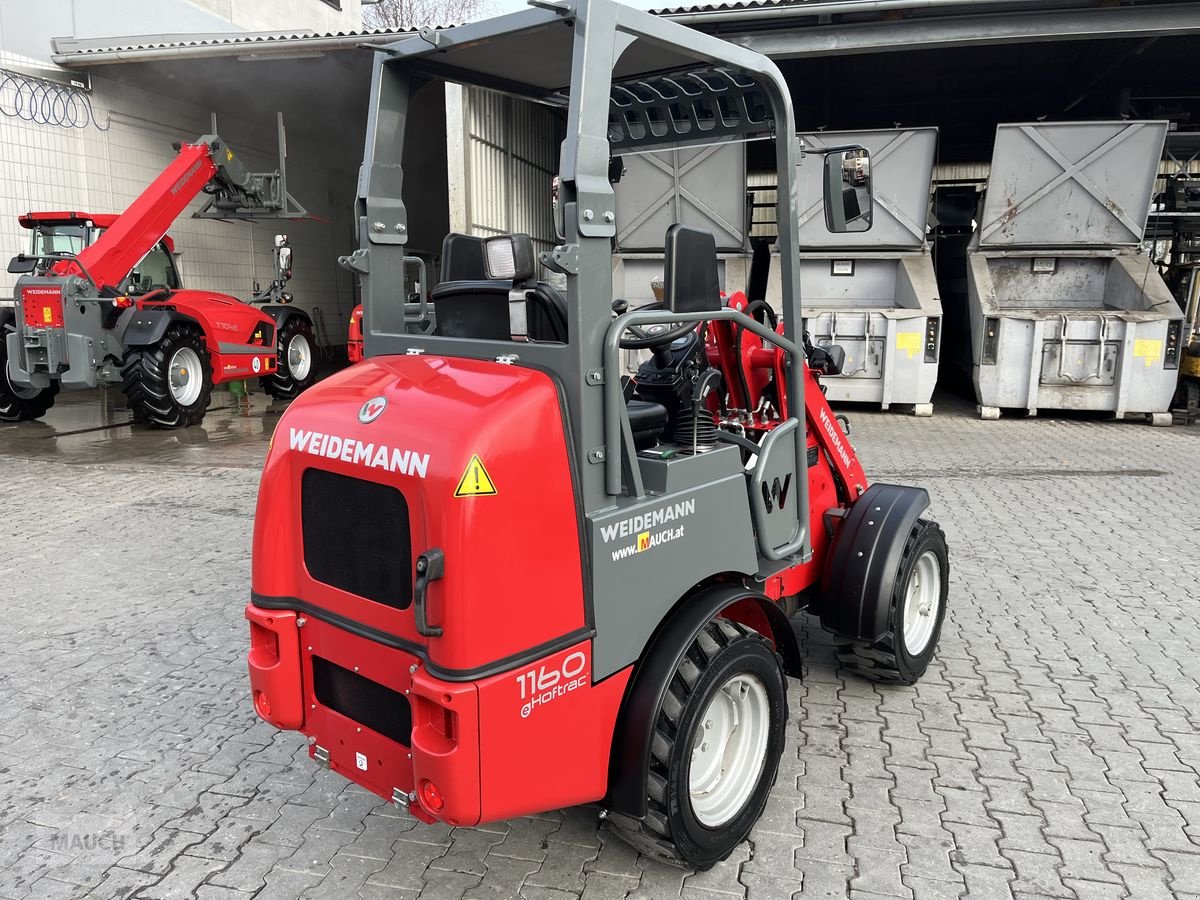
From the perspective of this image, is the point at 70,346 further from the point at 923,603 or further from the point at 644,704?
the point at 644,704

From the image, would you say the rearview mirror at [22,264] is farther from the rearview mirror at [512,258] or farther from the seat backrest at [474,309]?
the rearview mirror at [512,258]

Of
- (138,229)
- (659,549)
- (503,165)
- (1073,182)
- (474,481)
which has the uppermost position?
(503,165)

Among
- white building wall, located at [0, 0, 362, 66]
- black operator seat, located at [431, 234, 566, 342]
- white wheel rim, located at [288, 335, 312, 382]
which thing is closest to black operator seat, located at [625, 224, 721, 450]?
black operator seat, located at [431, 234, 566, 342]

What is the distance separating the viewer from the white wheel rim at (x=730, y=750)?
266cm

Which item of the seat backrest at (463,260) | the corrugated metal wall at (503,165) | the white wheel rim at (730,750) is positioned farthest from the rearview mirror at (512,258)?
the corrugated metal wall at (503,165)

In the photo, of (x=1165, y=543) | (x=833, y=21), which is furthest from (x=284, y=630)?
(x=833, y=21)

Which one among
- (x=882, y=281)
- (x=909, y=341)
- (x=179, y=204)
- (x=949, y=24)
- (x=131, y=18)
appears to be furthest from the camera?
(x=131, y=18)

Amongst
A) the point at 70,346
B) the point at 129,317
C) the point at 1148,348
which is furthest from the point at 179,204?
the point at 1148,348

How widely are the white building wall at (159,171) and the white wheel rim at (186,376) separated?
345 cm

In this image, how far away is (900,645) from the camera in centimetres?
364

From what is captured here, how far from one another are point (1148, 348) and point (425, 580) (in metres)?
10.7

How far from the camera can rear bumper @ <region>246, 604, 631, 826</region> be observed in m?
2.09

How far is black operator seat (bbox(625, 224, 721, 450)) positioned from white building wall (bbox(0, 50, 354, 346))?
12.6 metres

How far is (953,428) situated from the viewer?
1029 cm
